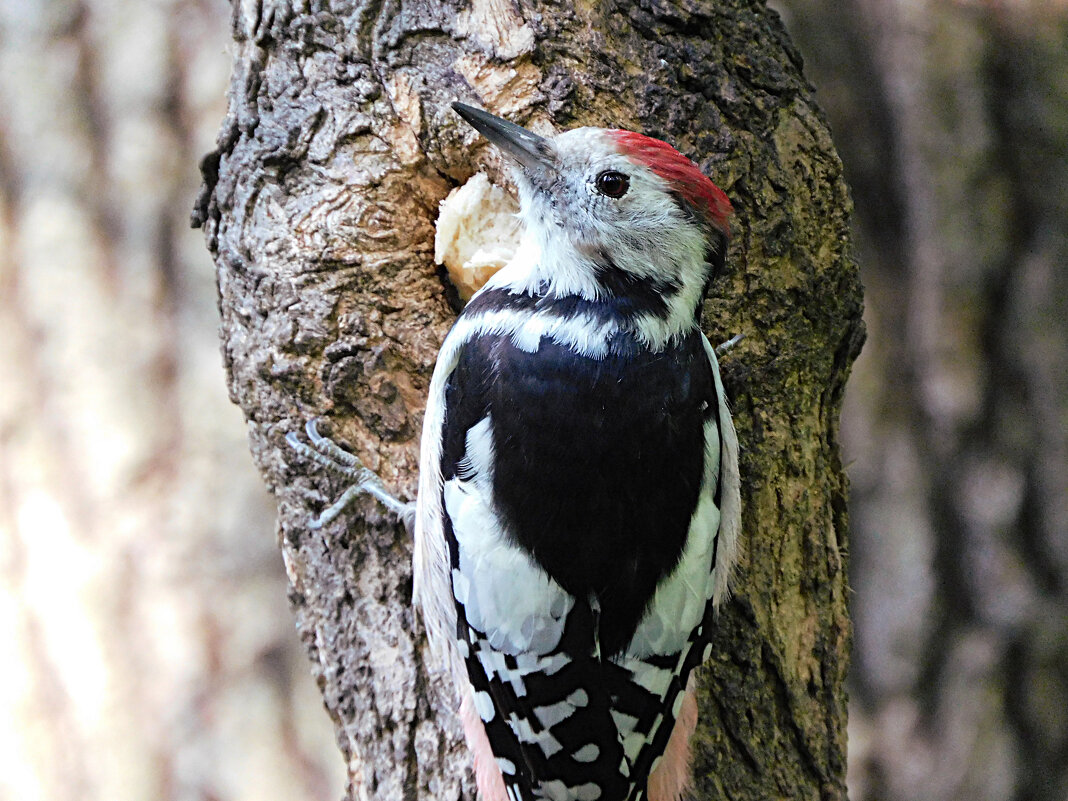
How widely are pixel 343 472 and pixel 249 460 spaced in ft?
4.19

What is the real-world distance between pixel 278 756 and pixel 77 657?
68cm

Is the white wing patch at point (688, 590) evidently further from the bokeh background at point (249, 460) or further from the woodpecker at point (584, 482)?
the bokeh background at point (249, 460)

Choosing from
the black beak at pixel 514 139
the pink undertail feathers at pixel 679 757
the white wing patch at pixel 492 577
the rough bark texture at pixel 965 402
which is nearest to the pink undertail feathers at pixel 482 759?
the white wing patch at pixel 492 577

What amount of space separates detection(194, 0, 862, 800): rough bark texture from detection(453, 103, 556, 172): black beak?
0.35 ft

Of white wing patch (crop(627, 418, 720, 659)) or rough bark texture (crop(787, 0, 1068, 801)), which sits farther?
rough bark texture (crop(787, 0, 1068, 801))

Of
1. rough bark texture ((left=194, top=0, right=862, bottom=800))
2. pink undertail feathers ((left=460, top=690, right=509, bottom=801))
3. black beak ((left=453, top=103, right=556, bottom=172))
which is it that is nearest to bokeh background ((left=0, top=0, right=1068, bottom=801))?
rough bark texture ((left=194, top=0, right=862, bottom=800))

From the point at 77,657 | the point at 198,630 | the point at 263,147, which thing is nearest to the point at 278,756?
the point at 198,630

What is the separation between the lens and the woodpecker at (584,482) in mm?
1475

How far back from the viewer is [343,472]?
5.35 ft

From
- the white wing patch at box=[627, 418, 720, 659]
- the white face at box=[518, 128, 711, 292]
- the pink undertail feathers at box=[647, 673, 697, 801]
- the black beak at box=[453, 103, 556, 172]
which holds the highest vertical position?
the black beak at box=[453, 103, 556, 172]

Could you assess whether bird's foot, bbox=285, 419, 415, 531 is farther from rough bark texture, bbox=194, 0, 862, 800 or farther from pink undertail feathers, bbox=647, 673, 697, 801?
pink undertail feathers, bbox=647, 673, 697, 801

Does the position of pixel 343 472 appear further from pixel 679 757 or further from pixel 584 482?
pixel 679 757

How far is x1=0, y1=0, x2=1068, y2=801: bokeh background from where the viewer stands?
2701mm

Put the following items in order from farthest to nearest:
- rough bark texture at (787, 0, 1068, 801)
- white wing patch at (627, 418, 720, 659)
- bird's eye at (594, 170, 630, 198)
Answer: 1. rough bark texture at (787, 0, 1068, 801)
2. bird's eye at (594, 170, 630, 198)
3. white wing patch at (627, 418, 720, 659)
